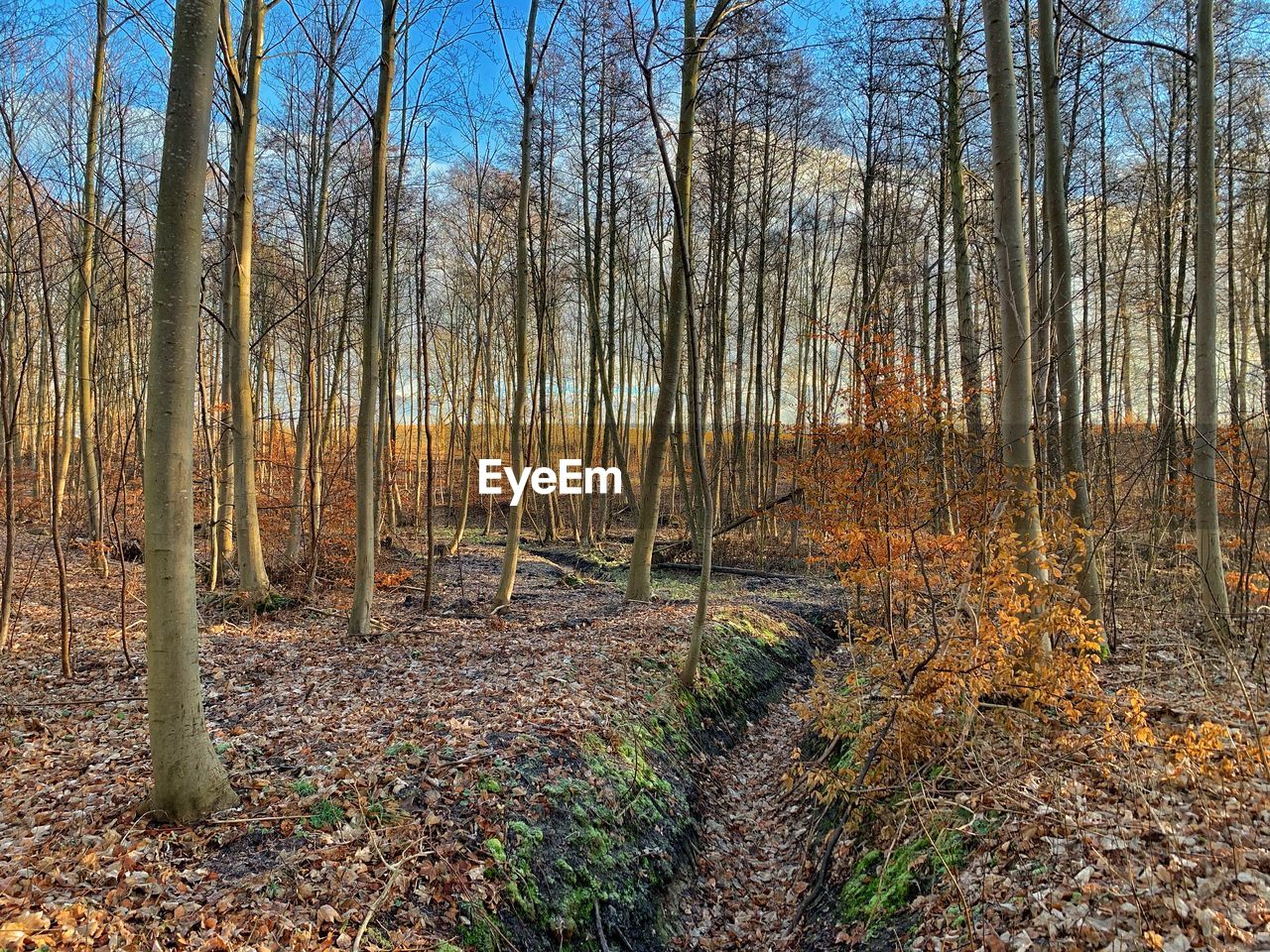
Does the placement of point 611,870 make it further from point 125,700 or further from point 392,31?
point 392,31

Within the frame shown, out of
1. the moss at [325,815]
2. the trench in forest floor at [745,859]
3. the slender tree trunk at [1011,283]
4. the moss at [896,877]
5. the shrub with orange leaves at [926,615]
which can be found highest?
the slender tree trunk at [1011,283]

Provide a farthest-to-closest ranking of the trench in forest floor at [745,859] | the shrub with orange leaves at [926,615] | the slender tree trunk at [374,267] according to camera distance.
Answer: the slender tree trunk at [374,267], the shrub with orange leaves at [926,615], the trench in forest floor at [745,859]

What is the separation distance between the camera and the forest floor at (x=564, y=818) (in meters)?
2.55

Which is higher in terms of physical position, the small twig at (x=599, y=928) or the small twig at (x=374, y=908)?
the small twig at (x=374, y=908)

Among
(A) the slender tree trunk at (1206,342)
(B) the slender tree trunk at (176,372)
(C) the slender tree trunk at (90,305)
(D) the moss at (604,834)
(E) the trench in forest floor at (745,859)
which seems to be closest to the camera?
(B) the slender tree trunk at (176,372)

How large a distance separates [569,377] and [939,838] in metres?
30.7

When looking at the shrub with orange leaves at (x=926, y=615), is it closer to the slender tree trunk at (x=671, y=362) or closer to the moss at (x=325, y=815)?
the moss at (x=325, y=815)

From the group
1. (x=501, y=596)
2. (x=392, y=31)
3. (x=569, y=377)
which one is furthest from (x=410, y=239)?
(x=569, y=377)

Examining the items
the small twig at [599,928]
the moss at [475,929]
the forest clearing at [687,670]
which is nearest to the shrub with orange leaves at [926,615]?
the forest clearing at [687,670]

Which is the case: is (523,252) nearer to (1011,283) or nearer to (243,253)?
(243,253)

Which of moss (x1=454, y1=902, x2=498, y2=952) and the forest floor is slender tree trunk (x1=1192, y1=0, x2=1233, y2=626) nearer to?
the forest floor

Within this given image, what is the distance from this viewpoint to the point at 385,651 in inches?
267

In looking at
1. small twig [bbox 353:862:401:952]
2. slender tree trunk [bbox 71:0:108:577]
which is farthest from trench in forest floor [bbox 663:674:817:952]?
slender tree trunk [bbox 71:0:108:577]

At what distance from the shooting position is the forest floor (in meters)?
2.55
